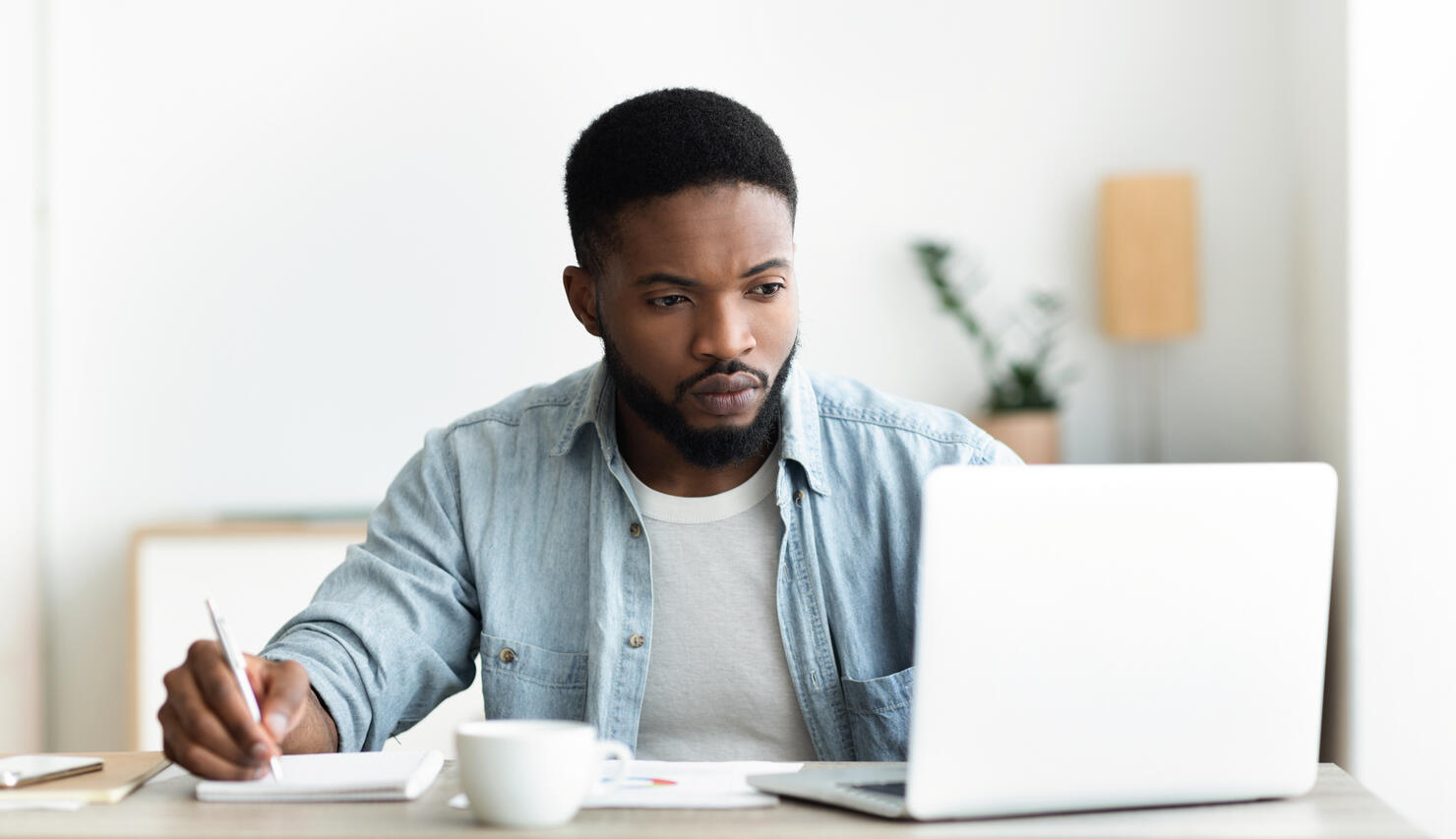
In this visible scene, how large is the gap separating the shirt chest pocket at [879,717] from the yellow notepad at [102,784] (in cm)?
68

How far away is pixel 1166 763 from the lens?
0.92 m

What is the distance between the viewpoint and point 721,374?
1402mm

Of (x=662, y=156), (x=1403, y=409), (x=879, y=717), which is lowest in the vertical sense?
(x=879, y=717)

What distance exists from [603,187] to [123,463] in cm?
201

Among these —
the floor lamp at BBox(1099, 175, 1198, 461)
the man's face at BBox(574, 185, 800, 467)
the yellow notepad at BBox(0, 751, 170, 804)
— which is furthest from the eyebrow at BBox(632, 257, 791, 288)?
the floor lamp at BBox(1099, 175, 1198, 461)

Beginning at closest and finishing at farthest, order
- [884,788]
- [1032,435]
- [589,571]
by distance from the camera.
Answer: [884,788] < [589,571] < [1032,435]

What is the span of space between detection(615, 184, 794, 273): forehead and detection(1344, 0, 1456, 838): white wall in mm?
1523

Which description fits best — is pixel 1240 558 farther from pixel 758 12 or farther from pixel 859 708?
pixel 758 12

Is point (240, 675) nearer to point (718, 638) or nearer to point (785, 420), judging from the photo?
point (718, 638)

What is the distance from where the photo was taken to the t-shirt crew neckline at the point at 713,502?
1532mm

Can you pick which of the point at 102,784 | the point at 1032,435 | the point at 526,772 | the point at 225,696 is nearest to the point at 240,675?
the point at 225,696

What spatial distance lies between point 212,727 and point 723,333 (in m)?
0.62

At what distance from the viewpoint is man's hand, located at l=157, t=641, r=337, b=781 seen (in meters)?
1.03

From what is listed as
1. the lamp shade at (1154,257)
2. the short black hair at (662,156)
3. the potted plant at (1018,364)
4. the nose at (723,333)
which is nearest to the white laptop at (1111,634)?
the nose at (723,333)
